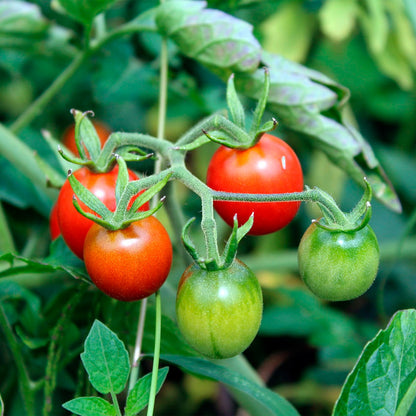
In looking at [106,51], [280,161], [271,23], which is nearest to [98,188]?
[280,161]

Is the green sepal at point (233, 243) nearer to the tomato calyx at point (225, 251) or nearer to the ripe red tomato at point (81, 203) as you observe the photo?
the tomato calyx at point (225, 251)

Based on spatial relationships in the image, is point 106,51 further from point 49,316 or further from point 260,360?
point 260,360

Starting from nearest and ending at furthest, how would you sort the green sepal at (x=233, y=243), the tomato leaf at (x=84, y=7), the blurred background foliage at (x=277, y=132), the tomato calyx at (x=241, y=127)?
the green sepal at (x=233, y=243), the tomato calyx at (x=241, y=127), the tomato leaf at (x=84, y=7), the blurred background foliage at (x=277, y=132)

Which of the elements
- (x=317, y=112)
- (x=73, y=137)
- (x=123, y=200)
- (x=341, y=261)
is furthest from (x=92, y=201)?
(x=73, y=137)

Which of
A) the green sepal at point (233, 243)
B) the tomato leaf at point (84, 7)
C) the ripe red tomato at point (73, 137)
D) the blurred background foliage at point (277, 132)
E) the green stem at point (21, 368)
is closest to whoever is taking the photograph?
the green sepal at point (233, 243)

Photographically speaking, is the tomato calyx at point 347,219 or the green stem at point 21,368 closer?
the tomato calyx at point 347,219

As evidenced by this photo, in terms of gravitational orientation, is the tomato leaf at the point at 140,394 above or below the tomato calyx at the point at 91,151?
below

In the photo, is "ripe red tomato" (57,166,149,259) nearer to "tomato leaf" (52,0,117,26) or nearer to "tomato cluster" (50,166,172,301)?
"tomato cluster" (50,166,172,301)

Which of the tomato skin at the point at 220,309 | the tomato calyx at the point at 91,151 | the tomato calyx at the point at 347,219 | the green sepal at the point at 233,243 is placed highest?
the tomato calyx at the point at 91,151

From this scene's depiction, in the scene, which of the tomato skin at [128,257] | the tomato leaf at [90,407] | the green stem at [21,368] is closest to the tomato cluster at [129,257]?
the tomato skin at [128,257]

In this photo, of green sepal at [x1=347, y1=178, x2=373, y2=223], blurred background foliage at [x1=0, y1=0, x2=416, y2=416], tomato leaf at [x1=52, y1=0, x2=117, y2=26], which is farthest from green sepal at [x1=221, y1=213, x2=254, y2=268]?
tomato leaf at [x1=52, y1=0, x2=117, y2=26]
